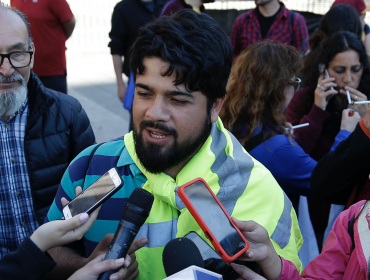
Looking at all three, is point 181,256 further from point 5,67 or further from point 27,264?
point 5,67

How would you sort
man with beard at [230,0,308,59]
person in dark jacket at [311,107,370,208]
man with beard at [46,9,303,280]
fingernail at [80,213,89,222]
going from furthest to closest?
man with beard at [230,0,308,59]
person in dark jacket at [311,107,370,208]
man with beard at [46,9,303,280]
fingernail at [80,213,89,222]

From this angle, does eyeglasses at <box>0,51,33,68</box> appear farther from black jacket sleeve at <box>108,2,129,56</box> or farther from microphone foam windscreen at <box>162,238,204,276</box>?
black jacket sleeve at <box>108,2,129,56</box>

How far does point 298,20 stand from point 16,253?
14.1 feet

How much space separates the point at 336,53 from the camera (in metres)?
3.43

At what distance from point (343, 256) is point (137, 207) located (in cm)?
104

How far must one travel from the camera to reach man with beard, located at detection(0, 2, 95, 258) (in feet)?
7.74

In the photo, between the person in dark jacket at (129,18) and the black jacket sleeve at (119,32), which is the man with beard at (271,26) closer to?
the person in dark jacket at (129,18)

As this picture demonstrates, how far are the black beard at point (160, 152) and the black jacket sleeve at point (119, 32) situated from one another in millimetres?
2869

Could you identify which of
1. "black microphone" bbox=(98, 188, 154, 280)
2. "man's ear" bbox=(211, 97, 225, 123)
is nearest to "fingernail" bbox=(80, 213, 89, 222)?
"black microphone" bbox=(98, 188, 154, 280)

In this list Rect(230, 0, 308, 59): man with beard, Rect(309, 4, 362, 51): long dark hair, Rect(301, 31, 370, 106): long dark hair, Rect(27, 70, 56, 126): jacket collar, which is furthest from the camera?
Rect(230, 0, 308, 59): man with beard

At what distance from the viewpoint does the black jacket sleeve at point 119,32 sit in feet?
14.5

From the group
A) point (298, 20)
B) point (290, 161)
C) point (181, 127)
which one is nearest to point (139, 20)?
point (298, 20)

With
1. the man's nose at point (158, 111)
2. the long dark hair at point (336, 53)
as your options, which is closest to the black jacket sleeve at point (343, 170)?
the man's nose at point (158, 111)

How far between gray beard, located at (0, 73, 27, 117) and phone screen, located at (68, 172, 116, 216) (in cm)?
111
